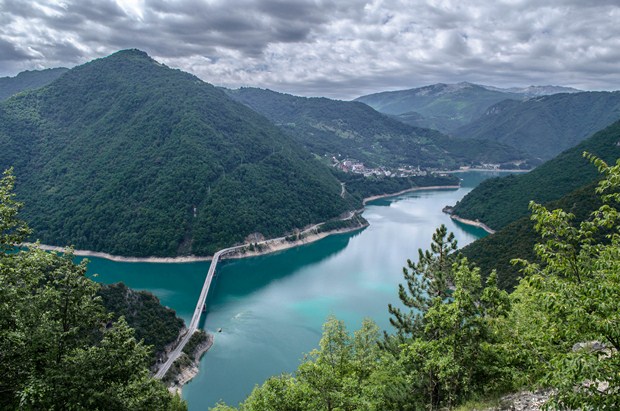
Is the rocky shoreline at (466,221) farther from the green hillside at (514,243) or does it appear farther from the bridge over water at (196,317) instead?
the bridge over water at (196,317)

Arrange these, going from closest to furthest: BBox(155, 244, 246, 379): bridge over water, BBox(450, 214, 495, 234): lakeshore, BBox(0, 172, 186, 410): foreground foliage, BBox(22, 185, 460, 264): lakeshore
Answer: BBox(0, 172, 186, 410): foreground foliage < BBox(155, 244, 246, 379): bridge over water < BBox(22, 185, 460, 264): lakeshore < BBox(450, 214, 495, 234): lakeshore

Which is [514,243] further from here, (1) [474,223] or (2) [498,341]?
(2) [498,341]

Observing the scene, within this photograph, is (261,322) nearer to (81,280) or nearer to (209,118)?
(81,280)

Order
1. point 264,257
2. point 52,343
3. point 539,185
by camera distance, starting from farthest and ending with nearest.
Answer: point 539,185 < point 264,257 < point 52,343

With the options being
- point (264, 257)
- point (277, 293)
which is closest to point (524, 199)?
point (264, 257)

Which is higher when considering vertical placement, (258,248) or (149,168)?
(149,168)

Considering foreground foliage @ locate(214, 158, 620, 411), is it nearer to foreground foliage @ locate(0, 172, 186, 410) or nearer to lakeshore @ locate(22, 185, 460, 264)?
foreground foliage @ locate(0, 172, 186, 410)

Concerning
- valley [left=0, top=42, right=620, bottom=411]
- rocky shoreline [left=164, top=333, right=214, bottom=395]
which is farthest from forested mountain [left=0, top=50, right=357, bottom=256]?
rocky shoreline [left=164, top=333, right=214, bottom=395]

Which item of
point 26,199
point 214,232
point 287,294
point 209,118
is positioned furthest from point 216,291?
point 209,118
